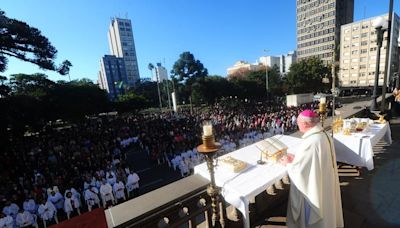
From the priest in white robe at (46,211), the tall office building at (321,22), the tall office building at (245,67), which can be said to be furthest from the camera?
the tall office building at (245,67)

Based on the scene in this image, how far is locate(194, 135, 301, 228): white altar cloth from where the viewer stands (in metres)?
2.59

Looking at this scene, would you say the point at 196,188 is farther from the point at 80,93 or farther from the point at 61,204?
the point at 80,93

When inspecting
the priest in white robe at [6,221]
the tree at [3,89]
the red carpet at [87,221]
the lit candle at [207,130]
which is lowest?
the priest in white robe at [6,221]

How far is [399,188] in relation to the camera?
402 cm

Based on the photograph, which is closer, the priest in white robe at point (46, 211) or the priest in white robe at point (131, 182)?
the priest in white robe at point (46, 211)

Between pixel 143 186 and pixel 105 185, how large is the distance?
2371 mm

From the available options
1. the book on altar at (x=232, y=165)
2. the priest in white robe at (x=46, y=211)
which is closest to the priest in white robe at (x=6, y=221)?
the priest in white robe at (x=46, y=211)

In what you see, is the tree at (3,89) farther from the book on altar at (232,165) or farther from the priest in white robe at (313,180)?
the priest in white robe at (313,180)

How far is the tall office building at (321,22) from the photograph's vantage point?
76562 mm

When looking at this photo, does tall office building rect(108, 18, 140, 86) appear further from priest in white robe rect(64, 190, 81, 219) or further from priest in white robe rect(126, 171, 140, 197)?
priest in white robe rect(64, 190, 81, 219)

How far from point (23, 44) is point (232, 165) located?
23.4 metres

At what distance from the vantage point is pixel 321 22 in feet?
258

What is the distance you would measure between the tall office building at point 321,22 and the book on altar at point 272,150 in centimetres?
8350

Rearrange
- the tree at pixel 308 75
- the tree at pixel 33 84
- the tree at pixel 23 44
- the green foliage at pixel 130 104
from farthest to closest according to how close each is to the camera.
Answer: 1. the green foliage at pixel 130 104
2. the tree at pixel 308 75
3. the tree at pixel 33 84
4. the tree at pixel 23 44
